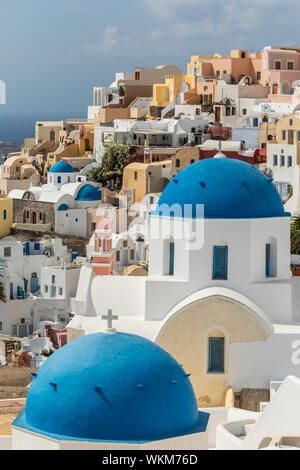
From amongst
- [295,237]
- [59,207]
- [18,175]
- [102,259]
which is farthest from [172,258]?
[18,175]

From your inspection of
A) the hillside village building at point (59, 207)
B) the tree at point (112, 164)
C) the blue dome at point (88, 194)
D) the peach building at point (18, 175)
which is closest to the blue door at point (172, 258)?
the hillside village building at point (59, 207)

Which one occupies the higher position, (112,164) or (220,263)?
(112,164)

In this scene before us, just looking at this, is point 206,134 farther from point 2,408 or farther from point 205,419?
point 205,419

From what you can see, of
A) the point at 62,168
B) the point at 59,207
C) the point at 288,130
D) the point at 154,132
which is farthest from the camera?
the point at 154,132

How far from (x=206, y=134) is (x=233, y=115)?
4.92 metres

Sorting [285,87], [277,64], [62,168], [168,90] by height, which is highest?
[277,64]

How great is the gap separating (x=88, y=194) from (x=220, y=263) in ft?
94.3

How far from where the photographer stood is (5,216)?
49.9 m

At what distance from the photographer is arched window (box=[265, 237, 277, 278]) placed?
2173 centimetres

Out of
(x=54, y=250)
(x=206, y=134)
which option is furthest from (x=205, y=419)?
(x=206, y=134)

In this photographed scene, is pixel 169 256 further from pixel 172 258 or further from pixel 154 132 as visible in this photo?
pixel 154 132

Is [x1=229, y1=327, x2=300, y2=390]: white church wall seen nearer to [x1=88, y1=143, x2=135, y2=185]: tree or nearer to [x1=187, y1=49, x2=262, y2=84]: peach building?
[x1=88, y1=143, x2=135, y2=185]: tree

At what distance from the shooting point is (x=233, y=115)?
59.5m

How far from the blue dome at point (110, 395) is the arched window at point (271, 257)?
6450 mm
